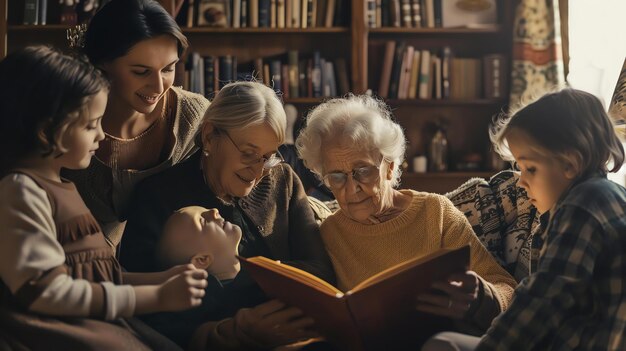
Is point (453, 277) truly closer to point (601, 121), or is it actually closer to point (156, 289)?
point (601, 121)

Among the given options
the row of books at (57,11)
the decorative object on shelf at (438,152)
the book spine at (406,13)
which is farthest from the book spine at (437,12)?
the row of books at (57,11)

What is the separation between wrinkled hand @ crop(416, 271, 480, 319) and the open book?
20 millimetres

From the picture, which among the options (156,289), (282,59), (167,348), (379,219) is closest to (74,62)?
(156,289)

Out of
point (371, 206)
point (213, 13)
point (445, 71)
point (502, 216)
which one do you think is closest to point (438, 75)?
point (445, 71)

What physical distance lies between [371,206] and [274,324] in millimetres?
488

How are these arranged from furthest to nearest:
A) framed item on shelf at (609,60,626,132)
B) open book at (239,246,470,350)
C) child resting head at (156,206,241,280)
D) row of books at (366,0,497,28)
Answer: row of books at (366,0,497,28), framed item on shelf at (609,60,626,132), child resting head at (156,206,241,280), open book at (239,246,470,350)

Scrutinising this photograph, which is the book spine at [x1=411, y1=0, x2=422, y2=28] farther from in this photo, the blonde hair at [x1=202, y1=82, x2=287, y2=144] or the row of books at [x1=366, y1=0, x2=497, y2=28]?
the blonde hair at [x1=202, y1=82, x2=287, y2=144]

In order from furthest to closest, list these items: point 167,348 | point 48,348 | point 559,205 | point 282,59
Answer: point 282,59, point 167,348, point 559,205, point 48,348

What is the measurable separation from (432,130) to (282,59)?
1.05m

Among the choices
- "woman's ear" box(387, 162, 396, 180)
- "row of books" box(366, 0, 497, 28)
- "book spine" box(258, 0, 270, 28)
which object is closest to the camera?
"woman's ear" box(387, 162, 396, 180)

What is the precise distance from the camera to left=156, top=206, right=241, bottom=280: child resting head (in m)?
1.99

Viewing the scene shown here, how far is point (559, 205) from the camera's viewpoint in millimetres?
1698

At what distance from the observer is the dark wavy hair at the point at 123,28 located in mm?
2311

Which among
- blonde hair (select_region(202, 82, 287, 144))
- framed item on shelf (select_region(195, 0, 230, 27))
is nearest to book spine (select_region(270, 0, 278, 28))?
framed item on shelf (select_region(195, 0, 230, 27))
